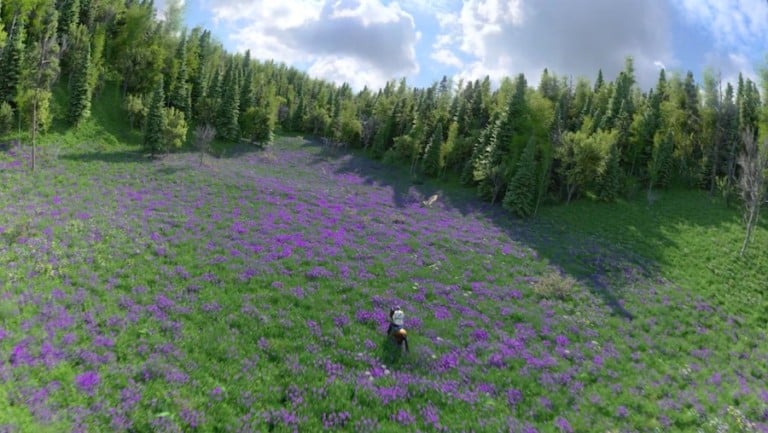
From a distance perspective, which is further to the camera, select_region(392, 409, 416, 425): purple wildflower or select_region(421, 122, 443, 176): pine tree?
select_region(421, 122, 443, 176): pine tree

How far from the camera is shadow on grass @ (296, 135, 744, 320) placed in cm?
2938

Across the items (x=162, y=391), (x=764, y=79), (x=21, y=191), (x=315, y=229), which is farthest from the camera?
(x=764, y=79)

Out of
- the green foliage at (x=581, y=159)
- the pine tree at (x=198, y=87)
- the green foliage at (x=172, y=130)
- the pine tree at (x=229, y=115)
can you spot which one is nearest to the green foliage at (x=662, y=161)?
the green foliage at (x=581, y=159)

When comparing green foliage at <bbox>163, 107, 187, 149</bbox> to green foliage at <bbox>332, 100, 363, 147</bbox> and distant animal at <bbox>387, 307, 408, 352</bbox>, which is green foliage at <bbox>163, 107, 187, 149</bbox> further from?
distant animal at <bbox>387, 307, 408, 352</bbox>

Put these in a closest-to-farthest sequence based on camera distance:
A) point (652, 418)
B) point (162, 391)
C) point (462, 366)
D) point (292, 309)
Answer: point (162, 391), point (652, 418), point (462, 366), point (292, 309)

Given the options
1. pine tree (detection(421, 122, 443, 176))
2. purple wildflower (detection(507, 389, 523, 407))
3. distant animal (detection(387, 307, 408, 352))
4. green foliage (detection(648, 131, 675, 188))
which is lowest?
purple wildflower (detection(507, 389, 523, 407))

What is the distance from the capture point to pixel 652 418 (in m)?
13.5

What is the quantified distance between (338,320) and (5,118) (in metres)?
49.5

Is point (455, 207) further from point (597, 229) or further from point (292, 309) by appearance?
point (292, 309)

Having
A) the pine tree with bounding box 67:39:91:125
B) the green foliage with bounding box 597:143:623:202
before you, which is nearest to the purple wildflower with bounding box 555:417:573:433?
the green foliage with bounding box 597:143:623:202

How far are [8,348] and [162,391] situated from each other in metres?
4.67

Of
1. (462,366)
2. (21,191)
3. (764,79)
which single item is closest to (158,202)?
(21,191)

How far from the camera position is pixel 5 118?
43.0 metres

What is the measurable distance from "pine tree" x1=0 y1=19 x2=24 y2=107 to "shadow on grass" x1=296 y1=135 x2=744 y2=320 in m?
41.9
